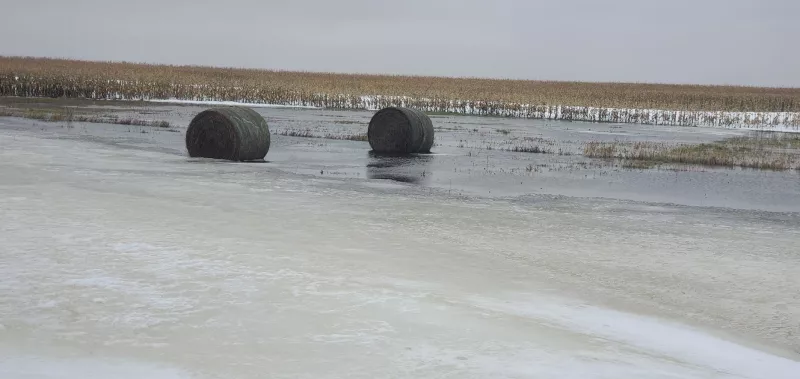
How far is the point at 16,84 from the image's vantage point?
40938mm

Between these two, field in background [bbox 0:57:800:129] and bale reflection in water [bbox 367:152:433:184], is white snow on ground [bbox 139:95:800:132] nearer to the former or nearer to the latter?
field in background [bbox 0:57:800:129]

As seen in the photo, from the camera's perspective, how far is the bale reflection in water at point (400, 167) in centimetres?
1426

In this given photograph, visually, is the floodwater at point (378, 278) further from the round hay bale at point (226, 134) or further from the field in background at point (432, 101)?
the field in background at point (432, 101)

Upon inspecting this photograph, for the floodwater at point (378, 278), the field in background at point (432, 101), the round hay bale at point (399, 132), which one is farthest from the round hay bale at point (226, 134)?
the field in background at point (432, 101)

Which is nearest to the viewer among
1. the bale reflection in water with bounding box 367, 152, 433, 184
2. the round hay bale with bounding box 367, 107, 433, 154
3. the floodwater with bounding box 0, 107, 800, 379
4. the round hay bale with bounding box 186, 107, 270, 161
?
the floodwater with bounding box 0, 107, 800, 379

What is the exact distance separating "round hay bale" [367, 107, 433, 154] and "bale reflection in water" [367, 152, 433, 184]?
19.3 inches

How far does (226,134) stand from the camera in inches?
599

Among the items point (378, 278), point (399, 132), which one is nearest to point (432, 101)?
point (399, 132)

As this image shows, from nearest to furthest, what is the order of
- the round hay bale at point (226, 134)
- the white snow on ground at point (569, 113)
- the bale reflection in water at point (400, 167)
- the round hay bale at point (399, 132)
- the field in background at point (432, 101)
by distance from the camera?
the bale reflection in water at point (400, 167) < the round hay bale at point (226, 134) < the round hay bale at point (399, 132) < the white snow on ground at point (569, 113) < the field in background at point (432, 101)

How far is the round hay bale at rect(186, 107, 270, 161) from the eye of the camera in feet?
49.4

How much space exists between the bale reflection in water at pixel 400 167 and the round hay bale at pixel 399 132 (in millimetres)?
491

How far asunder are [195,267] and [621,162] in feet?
45.1

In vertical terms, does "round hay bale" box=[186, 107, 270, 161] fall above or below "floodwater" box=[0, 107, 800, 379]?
above

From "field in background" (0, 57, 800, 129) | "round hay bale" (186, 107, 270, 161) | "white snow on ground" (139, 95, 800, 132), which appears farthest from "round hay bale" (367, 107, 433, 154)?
"field in background" (0, 57, 800, 129)
